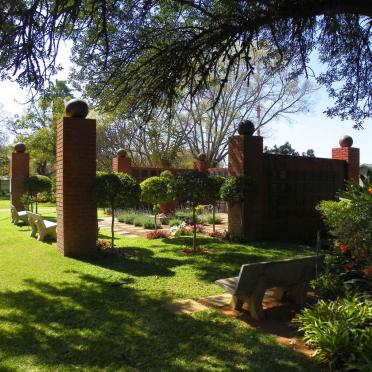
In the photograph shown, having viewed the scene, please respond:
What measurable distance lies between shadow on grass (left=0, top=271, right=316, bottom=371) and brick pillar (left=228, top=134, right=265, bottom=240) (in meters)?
5.31

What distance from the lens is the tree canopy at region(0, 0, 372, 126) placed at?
6.30 meters

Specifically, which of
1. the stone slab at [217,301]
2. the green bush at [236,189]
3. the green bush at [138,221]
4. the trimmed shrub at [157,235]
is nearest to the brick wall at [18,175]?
the green bush at [138,221]

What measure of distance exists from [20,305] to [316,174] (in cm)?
940

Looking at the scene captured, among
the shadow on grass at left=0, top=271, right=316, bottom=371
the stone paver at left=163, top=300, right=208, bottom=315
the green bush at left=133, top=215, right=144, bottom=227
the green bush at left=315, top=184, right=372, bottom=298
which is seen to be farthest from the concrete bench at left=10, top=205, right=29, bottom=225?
the green bush at left=315, top=184, right=372, bottom=298

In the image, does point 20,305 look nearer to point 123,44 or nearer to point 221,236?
point 123,44

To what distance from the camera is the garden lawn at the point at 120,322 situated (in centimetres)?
359

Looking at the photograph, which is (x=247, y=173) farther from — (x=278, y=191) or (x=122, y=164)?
(x=122, y=164)

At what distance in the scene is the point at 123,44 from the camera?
326 inches

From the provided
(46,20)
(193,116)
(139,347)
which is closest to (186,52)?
(46,20)

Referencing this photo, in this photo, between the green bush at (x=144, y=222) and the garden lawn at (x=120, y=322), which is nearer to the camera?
the garden lawn at (x=120, y=322)

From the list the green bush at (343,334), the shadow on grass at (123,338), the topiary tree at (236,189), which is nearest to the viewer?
the green bush at (343,334)

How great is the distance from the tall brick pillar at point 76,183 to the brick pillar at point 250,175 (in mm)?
3733

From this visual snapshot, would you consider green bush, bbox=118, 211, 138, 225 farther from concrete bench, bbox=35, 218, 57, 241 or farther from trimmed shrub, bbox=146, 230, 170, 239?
concrete bench, bbox=35, 218, 57, 241

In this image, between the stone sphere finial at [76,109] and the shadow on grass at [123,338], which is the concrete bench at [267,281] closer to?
the shadow on grass at [123,338]
